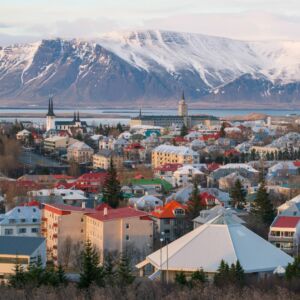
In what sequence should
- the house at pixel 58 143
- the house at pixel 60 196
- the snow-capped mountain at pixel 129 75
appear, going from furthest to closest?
the snow-capped mountain at pixel 129 75 < the house at pixel 58 143 < the house at pixel 60 196

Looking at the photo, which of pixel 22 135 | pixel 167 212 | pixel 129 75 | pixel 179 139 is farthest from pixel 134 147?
pixel 129 75

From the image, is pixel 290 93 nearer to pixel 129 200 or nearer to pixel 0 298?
pixel 129 200

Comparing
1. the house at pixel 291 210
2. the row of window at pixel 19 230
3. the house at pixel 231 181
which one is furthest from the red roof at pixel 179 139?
the row of window at pixel 19 230

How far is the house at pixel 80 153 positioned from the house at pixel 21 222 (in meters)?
25.5

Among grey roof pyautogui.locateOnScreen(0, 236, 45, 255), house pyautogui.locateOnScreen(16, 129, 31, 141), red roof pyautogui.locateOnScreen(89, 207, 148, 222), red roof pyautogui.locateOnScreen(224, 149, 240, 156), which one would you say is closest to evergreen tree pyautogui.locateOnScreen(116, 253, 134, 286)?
grey roof pyautogui.locateOnScreen(0, 236, 45, 255)

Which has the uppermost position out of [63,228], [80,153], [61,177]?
[63,228]

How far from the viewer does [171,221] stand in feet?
78.4

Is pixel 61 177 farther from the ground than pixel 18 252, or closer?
closer

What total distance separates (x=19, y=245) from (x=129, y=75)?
15843 cm

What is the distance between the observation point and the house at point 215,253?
18.8 m

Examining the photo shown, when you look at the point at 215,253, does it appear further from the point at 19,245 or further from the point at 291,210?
the point at 291,210

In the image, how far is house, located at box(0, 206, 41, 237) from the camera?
23.0 metres

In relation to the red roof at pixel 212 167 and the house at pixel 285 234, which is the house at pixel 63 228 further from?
the red roof at pixel 212 167

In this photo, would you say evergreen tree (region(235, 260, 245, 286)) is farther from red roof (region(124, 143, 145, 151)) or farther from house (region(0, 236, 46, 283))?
red roof (region(124, 143, 145, 151))
